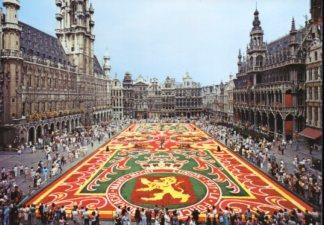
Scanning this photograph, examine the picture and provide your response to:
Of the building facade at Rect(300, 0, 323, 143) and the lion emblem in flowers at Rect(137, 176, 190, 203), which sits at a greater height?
the building facade at Rect(300, 0, 323, 143)

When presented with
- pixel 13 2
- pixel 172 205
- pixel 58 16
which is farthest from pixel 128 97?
pixel 172 205

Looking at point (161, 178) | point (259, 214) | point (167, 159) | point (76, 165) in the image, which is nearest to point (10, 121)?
point (76, 165)

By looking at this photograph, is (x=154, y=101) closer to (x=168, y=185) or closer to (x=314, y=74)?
(x=314, y=74)

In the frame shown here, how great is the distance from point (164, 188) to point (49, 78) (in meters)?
49.0

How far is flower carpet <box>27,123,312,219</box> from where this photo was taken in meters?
23.9

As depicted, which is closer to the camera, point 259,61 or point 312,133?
point 312,133

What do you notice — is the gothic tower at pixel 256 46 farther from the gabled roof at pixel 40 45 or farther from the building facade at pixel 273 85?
the gabled roof at pixel 40 45

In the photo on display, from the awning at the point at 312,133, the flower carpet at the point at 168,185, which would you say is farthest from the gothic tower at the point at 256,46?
the flower carpet at the point at 168,185

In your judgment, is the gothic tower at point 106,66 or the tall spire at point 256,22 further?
the gothic tower at point 106,66

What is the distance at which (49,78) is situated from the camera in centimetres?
6656

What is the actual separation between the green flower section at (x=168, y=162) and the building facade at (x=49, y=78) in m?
21.3

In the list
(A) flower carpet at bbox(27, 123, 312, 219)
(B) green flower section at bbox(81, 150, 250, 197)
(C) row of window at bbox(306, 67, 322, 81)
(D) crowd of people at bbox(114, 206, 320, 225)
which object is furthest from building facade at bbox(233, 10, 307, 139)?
(D) crowd of people at bbox(114, 206, 320, 225)

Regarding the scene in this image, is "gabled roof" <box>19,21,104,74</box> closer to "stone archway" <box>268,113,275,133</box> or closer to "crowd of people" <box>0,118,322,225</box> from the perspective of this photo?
"crowd of people" <box>0,118,322,225</box>

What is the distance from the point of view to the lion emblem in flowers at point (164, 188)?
25.3 metres
